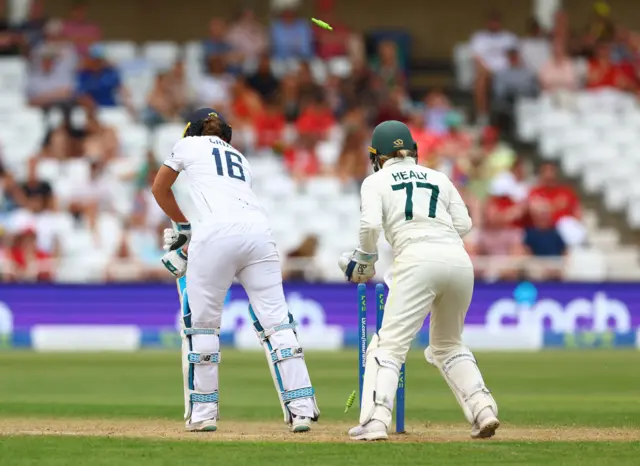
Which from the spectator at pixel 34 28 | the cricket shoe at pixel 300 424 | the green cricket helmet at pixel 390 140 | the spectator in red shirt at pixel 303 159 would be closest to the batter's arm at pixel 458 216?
the green cricket helmet at pixel 390 140

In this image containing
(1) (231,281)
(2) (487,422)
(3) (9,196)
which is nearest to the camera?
(2) (487,422)

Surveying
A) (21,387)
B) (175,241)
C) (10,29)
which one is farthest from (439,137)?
Answer: (175,241)

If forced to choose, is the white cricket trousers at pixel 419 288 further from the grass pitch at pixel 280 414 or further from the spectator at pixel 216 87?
the spectator at pixel 216 87

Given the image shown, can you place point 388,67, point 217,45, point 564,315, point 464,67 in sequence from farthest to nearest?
point 464,67
point 217,45
point 388,67
point 564,315

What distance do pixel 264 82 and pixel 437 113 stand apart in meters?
2.34

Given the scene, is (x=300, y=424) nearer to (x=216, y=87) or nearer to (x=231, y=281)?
(x=231, y=281)

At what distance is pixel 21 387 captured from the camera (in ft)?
38.1

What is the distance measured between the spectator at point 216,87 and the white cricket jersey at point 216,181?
1057cm

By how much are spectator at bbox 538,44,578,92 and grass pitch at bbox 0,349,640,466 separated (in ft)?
18.3

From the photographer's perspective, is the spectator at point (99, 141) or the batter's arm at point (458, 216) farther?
the spectator at point (99, 141)

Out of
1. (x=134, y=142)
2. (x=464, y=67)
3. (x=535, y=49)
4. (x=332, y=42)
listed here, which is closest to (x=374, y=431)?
(x=134, y=142)

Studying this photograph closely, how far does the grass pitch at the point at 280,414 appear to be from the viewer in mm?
6965

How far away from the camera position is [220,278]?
26.1 ft

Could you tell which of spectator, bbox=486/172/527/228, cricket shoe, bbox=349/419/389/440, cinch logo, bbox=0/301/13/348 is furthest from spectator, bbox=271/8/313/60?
cricket shoe, bbox=349/419/389/440
